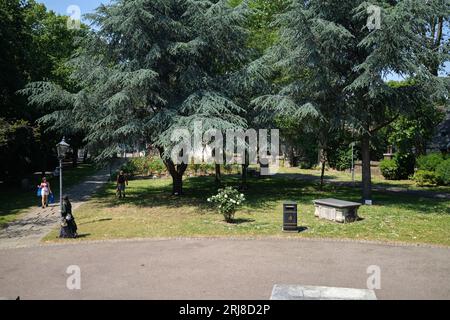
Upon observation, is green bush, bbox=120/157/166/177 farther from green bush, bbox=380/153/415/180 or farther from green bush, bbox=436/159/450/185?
green bush, bbox=436/159/450/185

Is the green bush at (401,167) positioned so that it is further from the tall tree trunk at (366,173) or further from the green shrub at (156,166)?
the green shrub at (156,166)

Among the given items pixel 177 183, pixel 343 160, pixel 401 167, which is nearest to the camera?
pixel 177 183

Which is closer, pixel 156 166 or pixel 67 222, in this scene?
pixel 67 222

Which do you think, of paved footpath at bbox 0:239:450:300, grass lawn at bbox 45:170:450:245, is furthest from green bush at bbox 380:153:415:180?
paved footpath at bbox 0:239:450:300

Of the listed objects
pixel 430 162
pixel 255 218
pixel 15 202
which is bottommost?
pixel 255 218

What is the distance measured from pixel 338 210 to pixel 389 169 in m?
19.6

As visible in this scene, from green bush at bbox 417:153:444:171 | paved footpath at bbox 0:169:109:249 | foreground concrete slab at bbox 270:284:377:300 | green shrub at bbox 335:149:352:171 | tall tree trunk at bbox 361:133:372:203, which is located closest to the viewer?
foreground concrete slab at bbox 270:284:377:300

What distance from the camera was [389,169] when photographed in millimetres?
33312

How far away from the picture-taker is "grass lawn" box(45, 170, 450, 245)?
1437 centimetres

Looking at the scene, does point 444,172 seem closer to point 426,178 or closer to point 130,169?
point 426,178

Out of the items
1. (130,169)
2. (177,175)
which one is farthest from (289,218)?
(130,169)

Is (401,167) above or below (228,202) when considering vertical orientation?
above

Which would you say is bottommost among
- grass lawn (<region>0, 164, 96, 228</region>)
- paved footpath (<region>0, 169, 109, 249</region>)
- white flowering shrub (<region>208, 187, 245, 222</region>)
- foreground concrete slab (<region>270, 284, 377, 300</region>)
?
foreground concrete slab (<region>270, 284, 377, 300</region>)

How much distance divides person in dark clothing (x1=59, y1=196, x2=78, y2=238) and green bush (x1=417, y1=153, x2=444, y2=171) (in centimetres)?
2508
